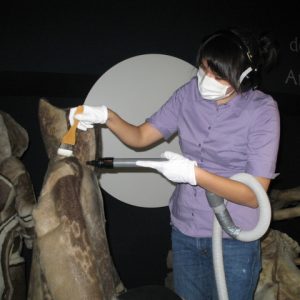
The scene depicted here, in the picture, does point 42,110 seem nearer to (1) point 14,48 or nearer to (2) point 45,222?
(2) point 45,222

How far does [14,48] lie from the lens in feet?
5.34

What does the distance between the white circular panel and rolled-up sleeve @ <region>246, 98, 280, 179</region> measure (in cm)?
91

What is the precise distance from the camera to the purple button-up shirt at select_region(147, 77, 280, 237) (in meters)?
1.01

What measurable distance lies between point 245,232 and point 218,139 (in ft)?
1.05

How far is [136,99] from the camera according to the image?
6.02 ft

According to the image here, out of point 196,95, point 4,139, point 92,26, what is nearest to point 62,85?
point 92,26

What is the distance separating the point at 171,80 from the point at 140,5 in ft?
1.50

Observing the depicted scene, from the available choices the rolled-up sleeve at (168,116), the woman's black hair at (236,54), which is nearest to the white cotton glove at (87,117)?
the rolled-up sleeve at (168,116)

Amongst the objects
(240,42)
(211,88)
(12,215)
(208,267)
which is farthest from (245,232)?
(12,215)

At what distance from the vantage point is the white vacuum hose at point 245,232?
100cm

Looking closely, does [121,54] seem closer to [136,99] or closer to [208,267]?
[136,99]

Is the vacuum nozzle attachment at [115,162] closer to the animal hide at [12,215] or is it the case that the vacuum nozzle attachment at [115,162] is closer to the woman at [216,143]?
the woman at [216,143]

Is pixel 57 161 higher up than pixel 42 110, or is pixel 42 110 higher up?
pixel 42 110

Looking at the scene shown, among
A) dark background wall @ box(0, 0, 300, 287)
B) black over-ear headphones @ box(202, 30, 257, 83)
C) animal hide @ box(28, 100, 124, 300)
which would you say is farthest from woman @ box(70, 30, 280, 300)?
dark background wall @ box(0, 0, 300, 287)
